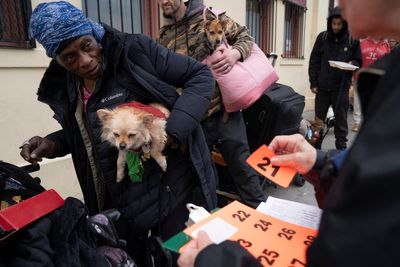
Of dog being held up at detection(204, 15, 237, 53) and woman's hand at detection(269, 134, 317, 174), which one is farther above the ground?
dog being held up at detection(204, 15, 237, 53)

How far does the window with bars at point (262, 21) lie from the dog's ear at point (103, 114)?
5.59m

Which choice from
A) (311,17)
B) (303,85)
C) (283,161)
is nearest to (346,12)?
(283,161)

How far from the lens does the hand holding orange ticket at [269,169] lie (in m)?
1.06

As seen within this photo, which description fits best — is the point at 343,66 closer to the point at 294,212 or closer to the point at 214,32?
the point at 214,32

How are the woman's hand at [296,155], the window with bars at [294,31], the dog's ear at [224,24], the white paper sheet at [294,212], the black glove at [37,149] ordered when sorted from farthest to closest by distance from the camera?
A: the window with bars at [294,31] → the dog's ear at [224,24] → the black glove at [37,149] → the woman's hand at [296,155] → the white paper sheet at [294,212]

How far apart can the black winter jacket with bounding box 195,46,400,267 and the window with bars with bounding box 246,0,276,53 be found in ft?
21.7

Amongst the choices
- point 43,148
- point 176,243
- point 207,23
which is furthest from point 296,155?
point 207,23

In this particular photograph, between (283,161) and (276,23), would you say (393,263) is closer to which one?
(283,161)

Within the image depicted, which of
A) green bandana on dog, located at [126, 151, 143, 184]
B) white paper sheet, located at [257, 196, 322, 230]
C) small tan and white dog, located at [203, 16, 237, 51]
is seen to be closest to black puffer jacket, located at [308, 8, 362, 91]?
small tan and white dog, located at [203, 16, 237, 51]

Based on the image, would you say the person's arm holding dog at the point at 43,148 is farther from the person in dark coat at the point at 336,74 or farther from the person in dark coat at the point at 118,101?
the person in dark coat at the point at 336,74

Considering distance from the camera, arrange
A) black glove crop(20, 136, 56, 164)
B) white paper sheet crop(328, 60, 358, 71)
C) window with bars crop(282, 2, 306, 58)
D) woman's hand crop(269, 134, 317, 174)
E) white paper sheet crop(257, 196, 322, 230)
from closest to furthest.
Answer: white paper sheet crop(257, 196, 322, 230) → woman's hand crop(269, 134, 317, 174) → black glove crop(20, 136, 56, 164) → white paper sheet crop(328, 60, 358, 71) → window with bars crop(282, 2, 306, 58)

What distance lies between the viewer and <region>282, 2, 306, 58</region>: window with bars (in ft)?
27.2

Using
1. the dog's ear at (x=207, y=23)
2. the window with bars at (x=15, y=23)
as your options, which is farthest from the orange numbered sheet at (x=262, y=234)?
the window with bars at (x=15, y=23)

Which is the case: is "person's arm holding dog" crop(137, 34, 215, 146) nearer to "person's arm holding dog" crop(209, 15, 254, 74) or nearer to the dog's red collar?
the dog's red collar
